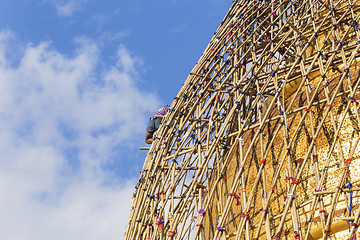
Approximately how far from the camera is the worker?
14320 mm

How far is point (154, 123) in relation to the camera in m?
14.4

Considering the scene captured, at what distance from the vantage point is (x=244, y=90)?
11.4m

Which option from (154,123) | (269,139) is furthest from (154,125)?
(269,139)

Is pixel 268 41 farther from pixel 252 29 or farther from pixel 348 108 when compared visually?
pixel 348 108

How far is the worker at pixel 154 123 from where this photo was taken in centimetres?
1432

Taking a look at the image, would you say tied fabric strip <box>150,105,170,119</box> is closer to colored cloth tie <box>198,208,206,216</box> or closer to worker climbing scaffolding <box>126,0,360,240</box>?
worker climbing scaffolding <box>126,0,360,240</box>

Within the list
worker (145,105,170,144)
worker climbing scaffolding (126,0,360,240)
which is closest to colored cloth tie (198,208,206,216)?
worker climbing scaffolding (126,0,360,240)

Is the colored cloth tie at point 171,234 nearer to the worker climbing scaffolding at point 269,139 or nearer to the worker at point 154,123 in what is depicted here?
the worker climbing scaffolding at point 269,139

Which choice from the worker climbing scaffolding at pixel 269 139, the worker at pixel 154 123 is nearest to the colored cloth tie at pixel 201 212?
the worker climbing scaffolding at pixel 269 139

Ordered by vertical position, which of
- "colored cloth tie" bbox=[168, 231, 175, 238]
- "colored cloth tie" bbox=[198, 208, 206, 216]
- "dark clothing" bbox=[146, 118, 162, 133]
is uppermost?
"dark clothing" bbox=[146, 118, 162, 133]

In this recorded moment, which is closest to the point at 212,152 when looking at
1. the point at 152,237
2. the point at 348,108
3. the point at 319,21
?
the point at 152,237

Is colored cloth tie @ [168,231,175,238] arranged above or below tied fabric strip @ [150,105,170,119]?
below

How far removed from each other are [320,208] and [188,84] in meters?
5.70

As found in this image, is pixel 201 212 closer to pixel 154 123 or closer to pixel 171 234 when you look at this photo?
pixel 171 234
